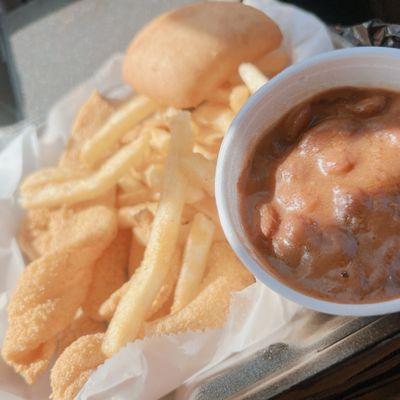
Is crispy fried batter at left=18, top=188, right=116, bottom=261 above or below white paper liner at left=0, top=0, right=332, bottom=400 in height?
above

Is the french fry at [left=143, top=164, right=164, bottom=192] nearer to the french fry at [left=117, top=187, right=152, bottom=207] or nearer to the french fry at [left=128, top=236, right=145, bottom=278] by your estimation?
the french fry at [left=117, top=187, right=152, bottom=207]

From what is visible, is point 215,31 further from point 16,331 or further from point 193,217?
point 16,331

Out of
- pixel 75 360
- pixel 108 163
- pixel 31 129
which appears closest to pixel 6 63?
pixel 31 129

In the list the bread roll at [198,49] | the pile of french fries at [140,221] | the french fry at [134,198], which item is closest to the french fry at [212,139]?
the pile of french fries at [140,221]

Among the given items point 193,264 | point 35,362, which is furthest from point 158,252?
point 35,362

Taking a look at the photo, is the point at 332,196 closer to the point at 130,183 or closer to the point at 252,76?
the point at 252,76

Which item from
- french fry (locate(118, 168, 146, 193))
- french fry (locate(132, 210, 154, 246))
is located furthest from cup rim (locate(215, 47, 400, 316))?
french fry (locate(118, 168, 146, 193))

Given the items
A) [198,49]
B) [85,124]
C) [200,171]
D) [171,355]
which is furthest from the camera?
[85,124]
